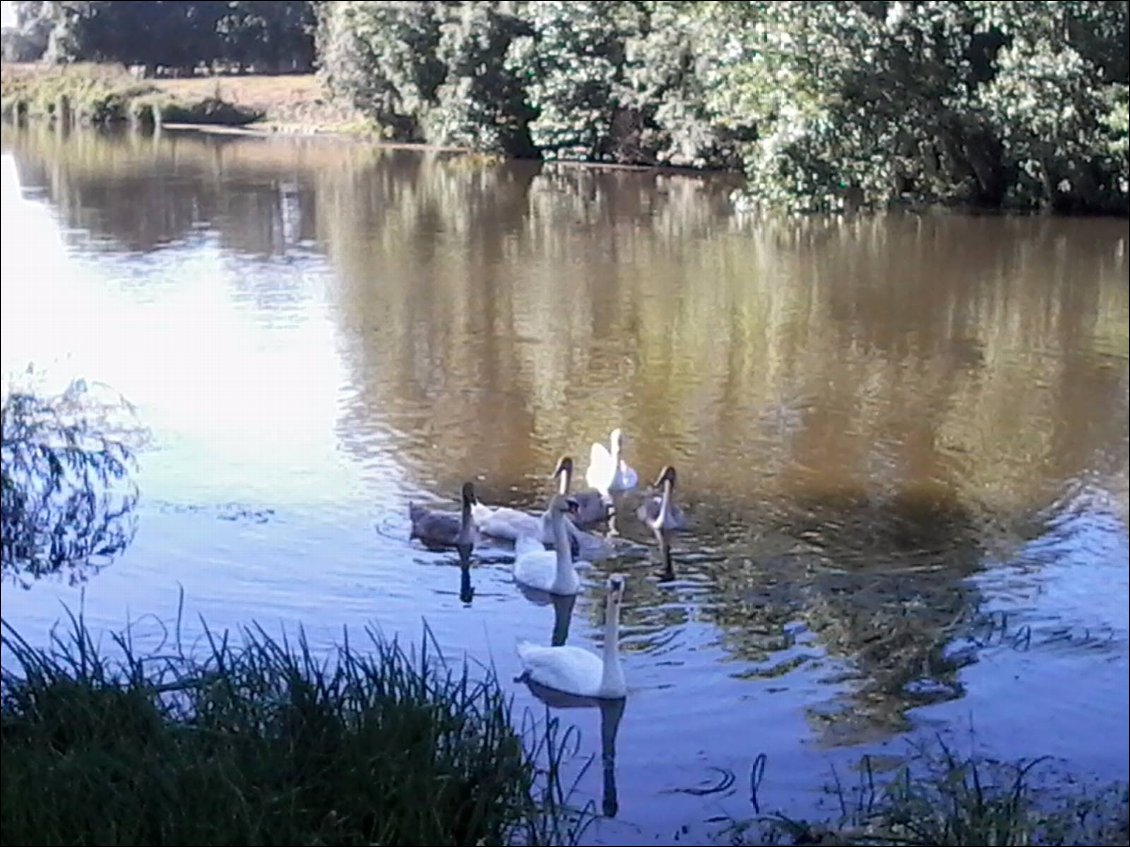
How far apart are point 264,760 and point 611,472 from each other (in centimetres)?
559

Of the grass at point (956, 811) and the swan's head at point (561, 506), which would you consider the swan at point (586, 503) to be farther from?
the grass at point (956, 811)

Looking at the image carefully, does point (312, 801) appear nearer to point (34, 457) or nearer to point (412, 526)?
point (412, 526)

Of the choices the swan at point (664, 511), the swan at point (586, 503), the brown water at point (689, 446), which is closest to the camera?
the brown water at point (689, 446)

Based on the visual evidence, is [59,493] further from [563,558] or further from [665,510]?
[665,510]

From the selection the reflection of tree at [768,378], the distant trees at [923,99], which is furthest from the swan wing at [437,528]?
the distant trees at [923,99]

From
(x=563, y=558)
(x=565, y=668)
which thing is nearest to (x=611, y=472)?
(x=563, y=558)

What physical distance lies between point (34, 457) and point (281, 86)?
4259 cm

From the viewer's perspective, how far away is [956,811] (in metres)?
4.71

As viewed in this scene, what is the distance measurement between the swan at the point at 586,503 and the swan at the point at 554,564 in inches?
26.7

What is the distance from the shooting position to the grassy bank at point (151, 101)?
158ft

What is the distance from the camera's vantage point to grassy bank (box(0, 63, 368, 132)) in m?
48.1

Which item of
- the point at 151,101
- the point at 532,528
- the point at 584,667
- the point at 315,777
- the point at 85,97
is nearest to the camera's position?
the point at 315,777

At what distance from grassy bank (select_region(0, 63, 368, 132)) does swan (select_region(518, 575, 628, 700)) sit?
40386 millimetres

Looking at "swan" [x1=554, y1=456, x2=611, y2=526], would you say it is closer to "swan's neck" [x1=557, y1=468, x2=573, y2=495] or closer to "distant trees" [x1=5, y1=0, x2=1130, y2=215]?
"swan's neck" [x1=557, y1=468, x2=573, y2=495]
